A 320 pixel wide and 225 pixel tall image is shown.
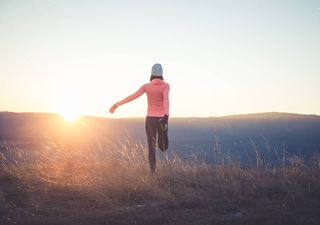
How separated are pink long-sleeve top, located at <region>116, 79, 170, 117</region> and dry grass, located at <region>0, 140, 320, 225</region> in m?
1.08

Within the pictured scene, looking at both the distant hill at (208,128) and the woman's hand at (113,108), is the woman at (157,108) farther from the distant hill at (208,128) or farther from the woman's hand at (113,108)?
the distant hill at (208,128)

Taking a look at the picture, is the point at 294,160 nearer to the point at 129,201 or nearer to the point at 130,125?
the point at 129,201

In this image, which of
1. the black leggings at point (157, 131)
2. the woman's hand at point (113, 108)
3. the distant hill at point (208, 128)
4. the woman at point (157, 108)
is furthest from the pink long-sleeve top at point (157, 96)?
the distant hill at point (208, 128)

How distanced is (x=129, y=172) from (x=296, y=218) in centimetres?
356

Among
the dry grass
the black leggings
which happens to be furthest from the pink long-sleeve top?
the dry grass

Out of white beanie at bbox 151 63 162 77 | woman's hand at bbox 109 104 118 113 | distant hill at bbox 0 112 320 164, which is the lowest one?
distant hill at bbox 0 112 320 164

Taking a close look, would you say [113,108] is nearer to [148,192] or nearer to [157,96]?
[157,96]

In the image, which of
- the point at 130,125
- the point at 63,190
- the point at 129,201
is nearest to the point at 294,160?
the point at 129,201

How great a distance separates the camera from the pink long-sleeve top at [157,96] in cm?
901

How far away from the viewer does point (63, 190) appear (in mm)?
7008

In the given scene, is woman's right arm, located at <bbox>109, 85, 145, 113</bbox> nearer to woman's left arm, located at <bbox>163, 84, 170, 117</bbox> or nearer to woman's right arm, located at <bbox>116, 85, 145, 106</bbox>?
woman's right arm, located at <bbox>116, 85, 145, 106</bbox>

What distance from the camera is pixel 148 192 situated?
700 centimetres

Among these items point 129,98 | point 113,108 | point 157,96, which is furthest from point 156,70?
point 113,108

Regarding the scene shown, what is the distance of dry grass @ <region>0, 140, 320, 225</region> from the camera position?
575 cm
